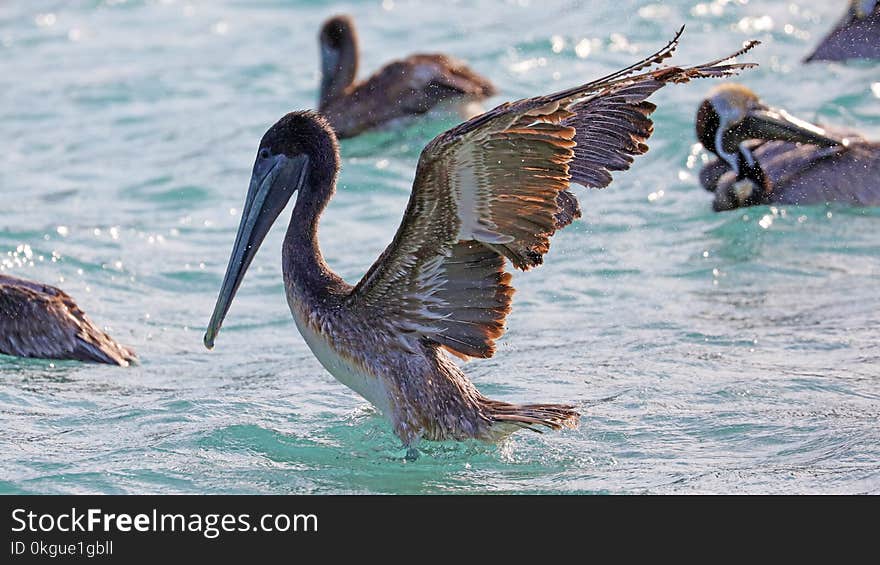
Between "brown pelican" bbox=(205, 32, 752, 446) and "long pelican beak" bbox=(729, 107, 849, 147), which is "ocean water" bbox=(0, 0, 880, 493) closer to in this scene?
"brown pelican" bbox=(205, 32, 752, 446)

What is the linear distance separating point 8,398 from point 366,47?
7553mm

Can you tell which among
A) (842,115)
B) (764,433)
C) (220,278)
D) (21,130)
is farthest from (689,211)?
(21,130)

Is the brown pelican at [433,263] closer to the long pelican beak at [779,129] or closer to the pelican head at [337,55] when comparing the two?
the long pelican beak at [779,129]

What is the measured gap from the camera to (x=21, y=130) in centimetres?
1126

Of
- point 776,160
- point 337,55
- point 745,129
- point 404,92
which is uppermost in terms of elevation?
point 337,55

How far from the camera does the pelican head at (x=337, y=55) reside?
11.3m

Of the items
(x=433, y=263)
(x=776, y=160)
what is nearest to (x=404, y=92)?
(x=776, y=160)

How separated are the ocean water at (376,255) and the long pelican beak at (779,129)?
0.45 meters

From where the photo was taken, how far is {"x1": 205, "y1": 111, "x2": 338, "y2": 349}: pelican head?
221 inches

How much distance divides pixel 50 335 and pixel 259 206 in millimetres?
1725

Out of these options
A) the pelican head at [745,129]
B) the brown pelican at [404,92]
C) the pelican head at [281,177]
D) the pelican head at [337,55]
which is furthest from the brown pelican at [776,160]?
the pelican head at [281,177]

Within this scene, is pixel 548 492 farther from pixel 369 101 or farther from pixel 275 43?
pixel 275 43

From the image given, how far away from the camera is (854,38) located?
10.2 m

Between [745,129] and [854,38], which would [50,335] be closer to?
[745,129]
